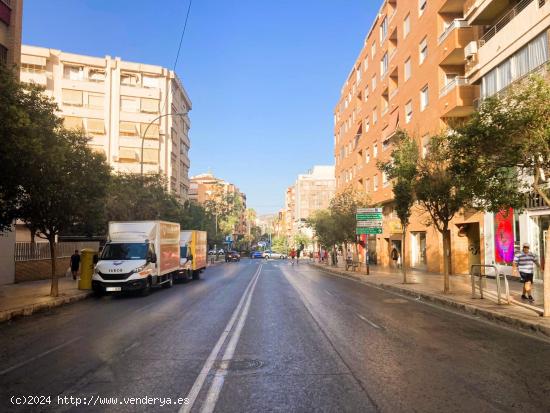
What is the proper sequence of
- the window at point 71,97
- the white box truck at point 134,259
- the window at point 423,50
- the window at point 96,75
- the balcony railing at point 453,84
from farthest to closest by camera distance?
the window at point 96,75, the window at point 71,97, the window at point 423,50, the balcony railing at point 453,84, the white box truck at point 134,259

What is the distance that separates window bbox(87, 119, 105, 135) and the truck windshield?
40260mm

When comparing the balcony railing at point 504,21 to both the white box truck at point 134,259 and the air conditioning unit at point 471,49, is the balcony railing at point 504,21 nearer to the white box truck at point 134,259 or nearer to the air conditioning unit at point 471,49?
the air conditioning unit at point 471,49

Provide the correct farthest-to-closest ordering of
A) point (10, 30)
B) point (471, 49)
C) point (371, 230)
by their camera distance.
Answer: point (371, 230)
point (471, 49)
point (10, 30)

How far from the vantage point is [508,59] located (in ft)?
67.7

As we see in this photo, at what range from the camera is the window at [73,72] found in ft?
181

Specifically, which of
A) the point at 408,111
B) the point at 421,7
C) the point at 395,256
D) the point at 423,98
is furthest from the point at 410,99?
the point at 395,256

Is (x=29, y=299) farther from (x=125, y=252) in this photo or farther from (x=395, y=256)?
(x=395, y=256)

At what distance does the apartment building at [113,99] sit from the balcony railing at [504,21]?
3718 centimetres

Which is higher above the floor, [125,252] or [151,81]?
[151,81]

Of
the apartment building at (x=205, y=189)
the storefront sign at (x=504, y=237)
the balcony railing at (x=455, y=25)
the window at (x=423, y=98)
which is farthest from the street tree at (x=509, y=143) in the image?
the apartment building at (x=205, y=189)

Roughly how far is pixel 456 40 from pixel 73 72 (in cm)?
4534

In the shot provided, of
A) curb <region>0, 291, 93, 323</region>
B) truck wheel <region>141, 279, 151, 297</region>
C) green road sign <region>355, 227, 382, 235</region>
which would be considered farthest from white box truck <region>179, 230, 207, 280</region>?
green road sign <region>355, 227, 382, 235</region>

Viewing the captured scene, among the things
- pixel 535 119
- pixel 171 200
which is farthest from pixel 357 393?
pixel 171 200

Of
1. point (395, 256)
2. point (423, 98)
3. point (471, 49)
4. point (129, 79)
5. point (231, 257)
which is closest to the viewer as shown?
point (471, 49)
